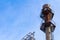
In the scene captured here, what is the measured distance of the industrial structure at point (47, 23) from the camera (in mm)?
46219

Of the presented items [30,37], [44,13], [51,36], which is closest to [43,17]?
[44,13]

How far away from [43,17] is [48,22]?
7.88 ft

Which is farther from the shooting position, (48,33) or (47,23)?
(47,23)

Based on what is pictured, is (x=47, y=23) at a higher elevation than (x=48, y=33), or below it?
higher

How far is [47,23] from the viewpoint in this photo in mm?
46594

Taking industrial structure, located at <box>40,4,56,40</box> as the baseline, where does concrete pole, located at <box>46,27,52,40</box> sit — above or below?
below

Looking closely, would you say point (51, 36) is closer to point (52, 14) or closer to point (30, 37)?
point (52, 14)

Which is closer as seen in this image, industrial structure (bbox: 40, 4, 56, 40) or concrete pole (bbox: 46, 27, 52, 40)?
concrete pole (bbox: 46, 27, 52, 40)

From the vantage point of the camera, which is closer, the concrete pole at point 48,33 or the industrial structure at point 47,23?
the concrete pole at point 48,33

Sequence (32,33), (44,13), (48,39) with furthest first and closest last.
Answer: (32,33) < (44,13) < (48,39)

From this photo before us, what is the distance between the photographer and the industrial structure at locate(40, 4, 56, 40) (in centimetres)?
4622

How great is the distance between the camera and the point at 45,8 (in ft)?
162

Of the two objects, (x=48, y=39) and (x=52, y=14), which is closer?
(x=48, y=39)

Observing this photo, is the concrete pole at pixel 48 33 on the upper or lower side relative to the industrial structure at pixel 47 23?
lower
